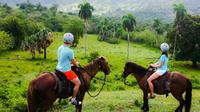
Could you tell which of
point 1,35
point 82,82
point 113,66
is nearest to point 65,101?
point 82,82

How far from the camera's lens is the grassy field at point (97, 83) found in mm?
21000

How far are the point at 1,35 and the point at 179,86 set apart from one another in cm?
7980

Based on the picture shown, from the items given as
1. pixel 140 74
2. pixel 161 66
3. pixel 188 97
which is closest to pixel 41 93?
pixel 161 66

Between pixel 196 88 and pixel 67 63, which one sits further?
pixel 196 88

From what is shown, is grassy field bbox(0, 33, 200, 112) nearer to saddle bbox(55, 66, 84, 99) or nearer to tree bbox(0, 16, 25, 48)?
saddle bbox(55, 66, 84, 99)

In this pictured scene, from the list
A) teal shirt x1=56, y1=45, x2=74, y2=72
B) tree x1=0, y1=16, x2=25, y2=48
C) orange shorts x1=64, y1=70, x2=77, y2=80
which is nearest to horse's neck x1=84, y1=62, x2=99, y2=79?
orange shorts x1=64, y1=70, x2=77, y2=80

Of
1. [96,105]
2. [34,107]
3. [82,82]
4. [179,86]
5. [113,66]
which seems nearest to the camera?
[34,107]

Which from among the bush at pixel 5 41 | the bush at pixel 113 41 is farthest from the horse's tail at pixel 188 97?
the bush at pixel 113 41

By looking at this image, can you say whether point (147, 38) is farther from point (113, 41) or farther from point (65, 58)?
point (65, 58)

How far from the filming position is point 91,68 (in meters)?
17.5

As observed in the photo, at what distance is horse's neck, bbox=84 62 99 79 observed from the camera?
1728 cm

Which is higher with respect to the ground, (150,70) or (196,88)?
(150,70)

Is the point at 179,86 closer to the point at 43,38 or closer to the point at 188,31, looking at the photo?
the point at 188,31

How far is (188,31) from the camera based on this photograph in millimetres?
82312
